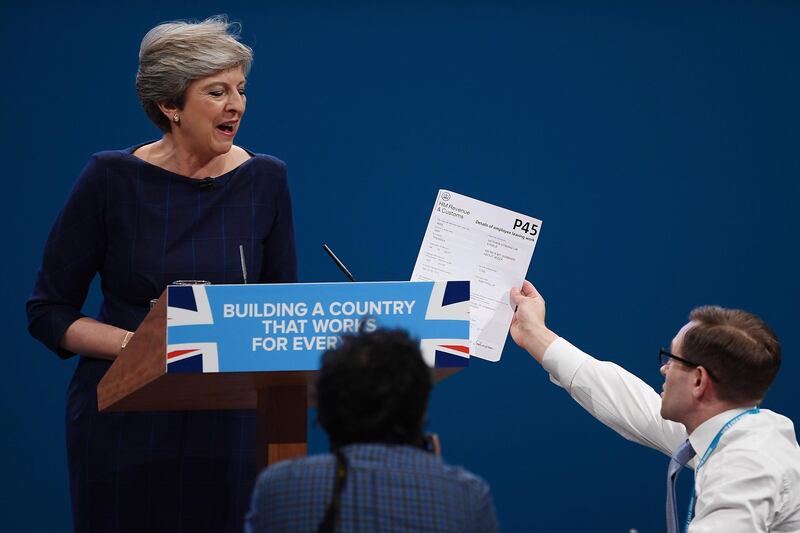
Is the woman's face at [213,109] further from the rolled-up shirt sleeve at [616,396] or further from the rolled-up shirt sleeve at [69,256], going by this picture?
the rolled-up shirt sleeve at [616,396]

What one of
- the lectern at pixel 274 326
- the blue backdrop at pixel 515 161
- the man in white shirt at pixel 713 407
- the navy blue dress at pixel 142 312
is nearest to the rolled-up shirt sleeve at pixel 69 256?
the navy blue dress at pixel 142 312

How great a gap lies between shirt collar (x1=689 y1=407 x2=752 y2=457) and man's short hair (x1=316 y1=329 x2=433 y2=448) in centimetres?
115

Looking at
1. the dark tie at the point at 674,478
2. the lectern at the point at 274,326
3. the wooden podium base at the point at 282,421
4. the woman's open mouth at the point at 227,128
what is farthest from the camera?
the woman's open mouth at the point at 227,128

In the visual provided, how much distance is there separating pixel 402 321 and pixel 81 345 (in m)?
0.89

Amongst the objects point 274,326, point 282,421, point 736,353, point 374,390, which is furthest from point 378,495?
point 736,353

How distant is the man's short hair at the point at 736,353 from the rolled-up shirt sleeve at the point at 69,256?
1.40 m

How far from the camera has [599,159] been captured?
4.43 m

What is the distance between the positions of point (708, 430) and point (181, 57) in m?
1.48

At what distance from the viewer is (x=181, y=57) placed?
8.30 feet

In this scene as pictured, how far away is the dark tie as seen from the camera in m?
2.45

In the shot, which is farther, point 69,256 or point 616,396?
point 616,396

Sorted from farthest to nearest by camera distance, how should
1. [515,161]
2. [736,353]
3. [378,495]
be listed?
[515,161], [736,353], [378,495]

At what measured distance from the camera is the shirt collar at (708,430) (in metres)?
2.46

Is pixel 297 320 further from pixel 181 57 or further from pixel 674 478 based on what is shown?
pixel 674 478
